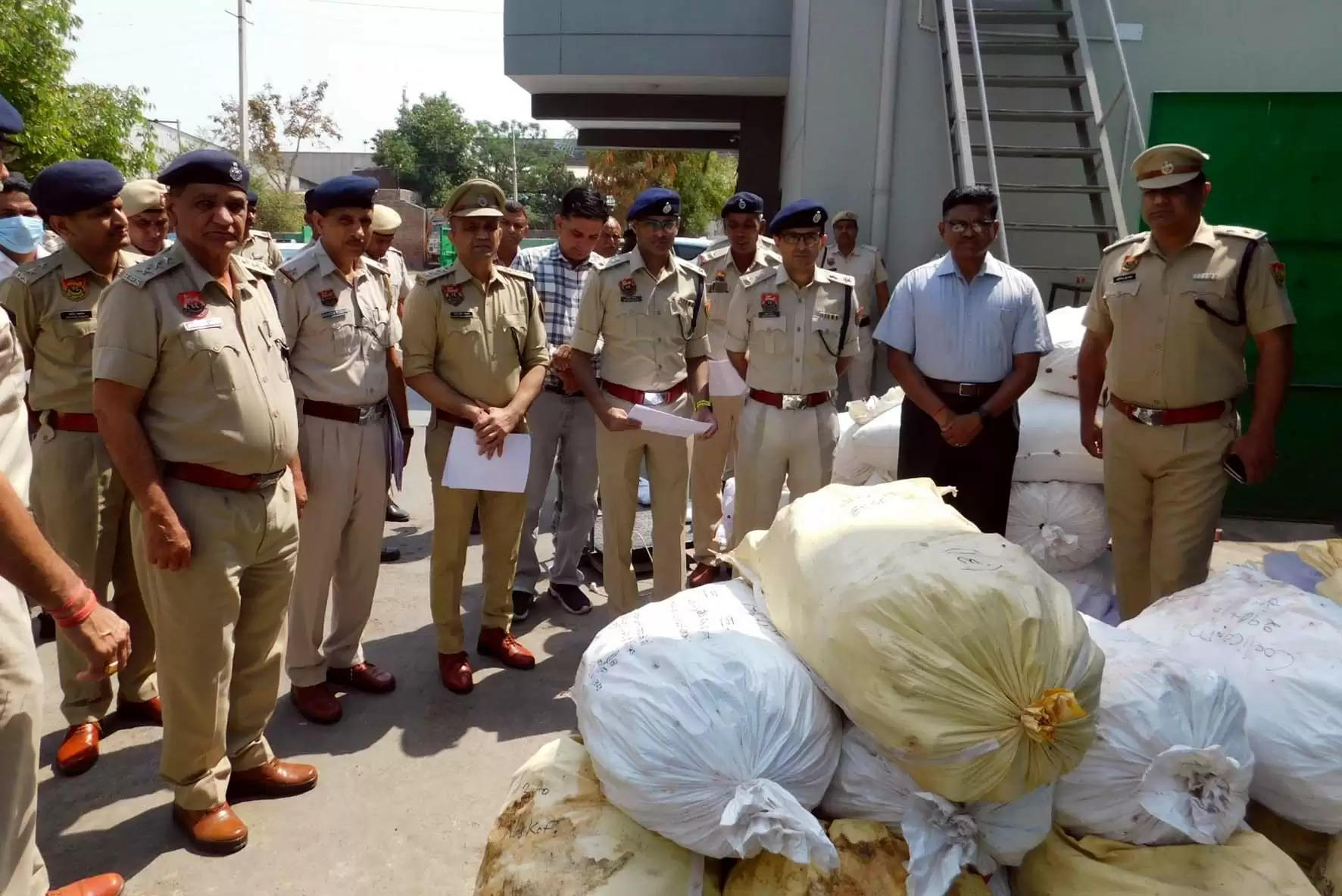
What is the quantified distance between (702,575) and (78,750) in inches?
110

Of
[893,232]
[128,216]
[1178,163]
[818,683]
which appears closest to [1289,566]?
[1178,163]

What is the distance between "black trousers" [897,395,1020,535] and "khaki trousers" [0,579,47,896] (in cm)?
308

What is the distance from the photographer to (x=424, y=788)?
3.03 metres

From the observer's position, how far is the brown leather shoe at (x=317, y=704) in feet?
11.3

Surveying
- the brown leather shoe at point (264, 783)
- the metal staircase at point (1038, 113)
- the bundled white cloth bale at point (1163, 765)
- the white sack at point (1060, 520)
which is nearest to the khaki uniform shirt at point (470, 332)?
the brown leather shoe at point (264, 783)

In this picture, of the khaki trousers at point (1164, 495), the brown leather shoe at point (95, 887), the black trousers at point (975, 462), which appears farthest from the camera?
the black trousers at point (975, 462)

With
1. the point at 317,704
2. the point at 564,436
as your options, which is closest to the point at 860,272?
the point at 564,436

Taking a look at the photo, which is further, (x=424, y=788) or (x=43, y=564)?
(x=424, y=788)

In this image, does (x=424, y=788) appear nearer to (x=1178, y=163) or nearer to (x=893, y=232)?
(x=1178, y=163)

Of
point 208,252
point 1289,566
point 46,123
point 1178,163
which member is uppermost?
point 46,123

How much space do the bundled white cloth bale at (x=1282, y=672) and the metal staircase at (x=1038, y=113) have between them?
4807 mm

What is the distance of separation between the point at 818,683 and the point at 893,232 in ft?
21.1

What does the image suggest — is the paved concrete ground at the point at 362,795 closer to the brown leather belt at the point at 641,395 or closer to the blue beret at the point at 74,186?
the brown leather belt at the point at 641,395

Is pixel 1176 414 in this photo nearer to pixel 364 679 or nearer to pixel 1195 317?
pixel 1195 317
